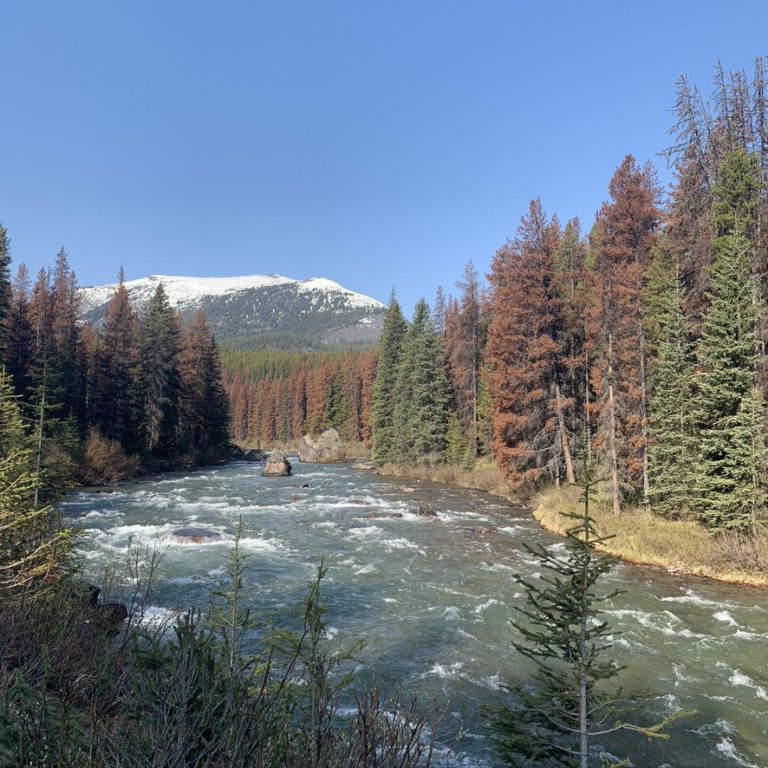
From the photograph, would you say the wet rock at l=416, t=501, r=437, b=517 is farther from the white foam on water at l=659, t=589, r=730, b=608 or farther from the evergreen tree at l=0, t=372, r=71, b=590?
the evergreen tree at l=0, t=372, r=71, b=590

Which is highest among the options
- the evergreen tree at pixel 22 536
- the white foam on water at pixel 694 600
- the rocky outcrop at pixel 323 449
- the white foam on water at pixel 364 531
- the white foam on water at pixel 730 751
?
the evergreen tree at pixel 22 536

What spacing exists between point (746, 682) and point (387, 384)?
52206 millimetres

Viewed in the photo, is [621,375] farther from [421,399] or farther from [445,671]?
[421,399]

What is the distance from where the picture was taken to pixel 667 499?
2228 cm

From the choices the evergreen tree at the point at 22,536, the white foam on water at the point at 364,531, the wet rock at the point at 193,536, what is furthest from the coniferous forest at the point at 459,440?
the white foam on water at the point at 364,531

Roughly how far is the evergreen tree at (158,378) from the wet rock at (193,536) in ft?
106

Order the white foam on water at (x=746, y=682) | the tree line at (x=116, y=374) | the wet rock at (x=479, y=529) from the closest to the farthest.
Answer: the white foam on water at (x=746, y=682)
the wet rock at (x=479, y=529)
the tree line at (x=116, y=374)

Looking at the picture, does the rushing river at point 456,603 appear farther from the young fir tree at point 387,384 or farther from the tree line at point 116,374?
the young fir tree at point 387,384

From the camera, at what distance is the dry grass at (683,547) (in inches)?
679

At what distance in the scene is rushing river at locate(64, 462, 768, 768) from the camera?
9.59 m

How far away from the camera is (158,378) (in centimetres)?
5253

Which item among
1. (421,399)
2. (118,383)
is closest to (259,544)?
(421,399)

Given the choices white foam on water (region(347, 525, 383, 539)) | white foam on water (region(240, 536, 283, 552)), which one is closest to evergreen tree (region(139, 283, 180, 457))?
white foam on water (region(240, 536, 283, 552))

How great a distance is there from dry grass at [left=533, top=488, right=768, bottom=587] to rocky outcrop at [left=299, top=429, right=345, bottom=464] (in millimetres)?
46871
